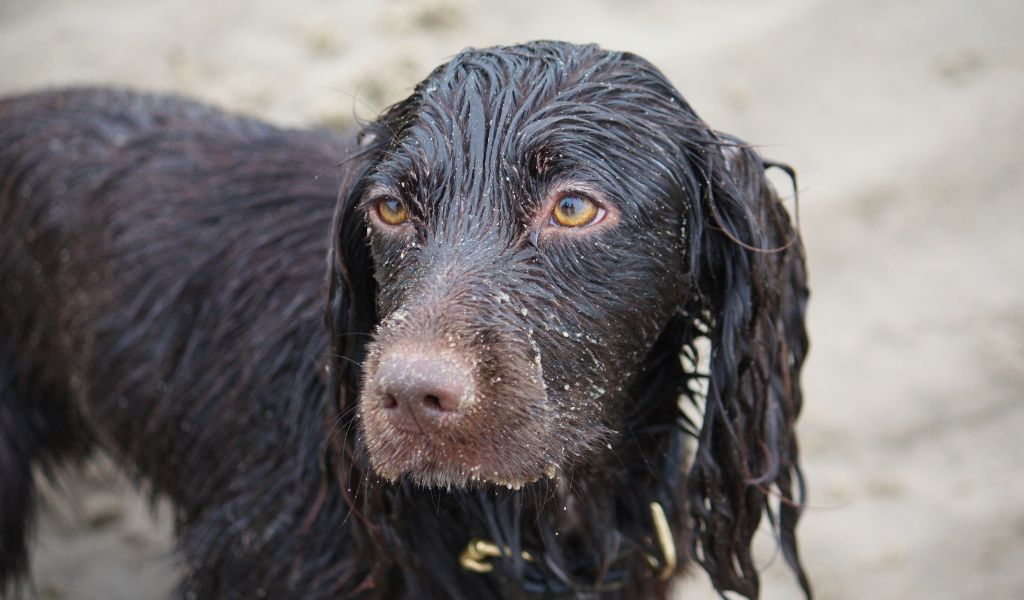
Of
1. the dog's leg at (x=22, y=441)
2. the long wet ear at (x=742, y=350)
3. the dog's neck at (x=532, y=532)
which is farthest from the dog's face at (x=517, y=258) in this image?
the dog's leg at (x=22, y=441)

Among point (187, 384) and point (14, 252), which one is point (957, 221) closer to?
point (187, 384)

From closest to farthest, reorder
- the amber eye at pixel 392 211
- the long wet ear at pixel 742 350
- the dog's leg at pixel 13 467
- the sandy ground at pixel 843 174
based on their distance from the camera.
→ the amber eye at pixel 392 211, the long wet ear at pixel 742 350, the dog's leg at pixel 13 467, the sandy ground at pixel 843 174

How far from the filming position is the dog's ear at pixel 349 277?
252 centimetres

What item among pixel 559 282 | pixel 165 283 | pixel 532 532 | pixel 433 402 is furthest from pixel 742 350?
pixel 165 283

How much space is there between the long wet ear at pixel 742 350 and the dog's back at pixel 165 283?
40.2 inches

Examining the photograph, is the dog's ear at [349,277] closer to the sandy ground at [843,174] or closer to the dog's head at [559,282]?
the dog's head at [559,282]

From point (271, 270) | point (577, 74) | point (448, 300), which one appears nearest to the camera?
point (448, 300)

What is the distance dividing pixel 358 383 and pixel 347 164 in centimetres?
54

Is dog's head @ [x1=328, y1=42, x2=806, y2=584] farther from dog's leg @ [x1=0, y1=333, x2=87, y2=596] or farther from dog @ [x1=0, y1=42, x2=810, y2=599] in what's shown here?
dog's leg @ [x1=0, y1=333, x2=87, y2=596]

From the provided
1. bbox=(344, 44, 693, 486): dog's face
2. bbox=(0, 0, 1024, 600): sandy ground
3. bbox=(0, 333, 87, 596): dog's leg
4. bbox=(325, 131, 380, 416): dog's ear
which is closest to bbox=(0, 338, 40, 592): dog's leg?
bbox=(0, 333, 87, 596): dog's leg

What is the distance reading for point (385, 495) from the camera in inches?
102

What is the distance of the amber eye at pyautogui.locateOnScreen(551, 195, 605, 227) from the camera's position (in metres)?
2.22

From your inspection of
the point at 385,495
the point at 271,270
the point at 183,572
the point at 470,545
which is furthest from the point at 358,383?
the point at 183,572

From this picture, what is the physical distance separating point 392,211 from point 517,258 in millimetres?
321
